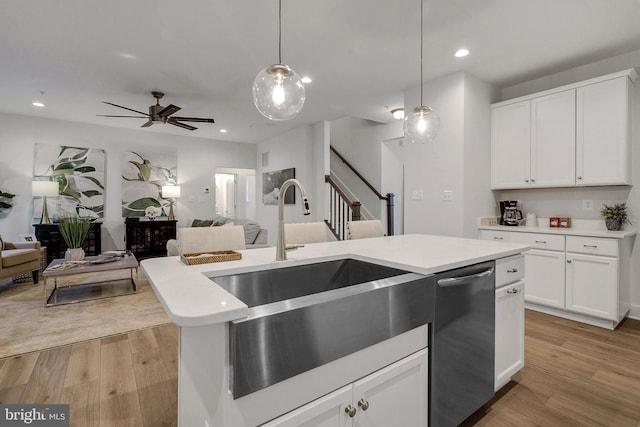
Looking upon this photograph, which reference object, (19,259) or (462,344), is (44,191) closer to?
(19,259)

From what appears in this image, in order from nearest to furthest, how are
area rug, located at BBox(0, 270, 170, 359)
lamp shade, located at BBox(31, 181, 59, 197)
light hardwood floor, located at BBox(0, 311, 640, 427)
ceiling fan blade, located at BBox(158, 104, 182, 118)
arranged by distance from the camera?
light hardwood floor, located at BBox(0, 311, 640, 427) → area rug, located at BBox(0, 270, 170, 359) → ceiling fan blade, located at BBox(158, 104, 182, 118) → lamp shade, located at BBox(31, 181, 59, 197)

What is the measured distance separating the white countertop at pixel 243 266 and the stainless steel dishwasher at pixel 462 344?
0.25ft

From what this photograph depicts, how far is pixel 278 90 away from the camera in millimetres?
1791

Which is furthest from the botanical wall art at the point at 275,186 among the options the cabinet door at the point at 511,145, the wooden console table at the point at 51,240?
the cabinet door at the point at 511,145

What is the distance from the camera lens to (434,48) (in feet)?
9.59

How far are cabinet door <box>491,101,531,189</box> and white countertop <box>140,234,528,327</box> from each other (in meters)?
1.88

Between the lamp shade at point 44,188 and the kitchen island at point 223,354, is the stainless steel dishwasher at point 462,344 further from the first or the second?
the lamp shade at point 44,188

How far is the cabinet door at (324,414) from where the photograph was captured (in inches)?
33.6

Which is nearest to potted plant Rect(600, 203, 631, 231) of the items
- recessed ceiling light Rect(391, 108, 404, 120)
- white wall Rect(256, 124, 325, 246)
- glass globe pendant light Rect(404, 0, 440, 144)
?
glass globe pendant light Rect(404, 0, 440, 144)

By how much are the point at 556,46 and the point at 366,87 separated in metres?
1.93

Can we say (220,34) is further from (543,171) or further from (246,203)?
(246,203)

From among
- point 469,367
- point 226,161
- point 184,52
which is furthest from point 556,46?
point 226,161

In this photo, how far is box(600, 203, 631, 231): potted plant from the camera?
294 centimetres

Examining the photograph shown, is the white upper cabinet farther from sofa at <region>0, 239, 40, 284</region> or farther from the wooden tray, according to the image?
sofa at <region>0, 239, 40, 284</region>
